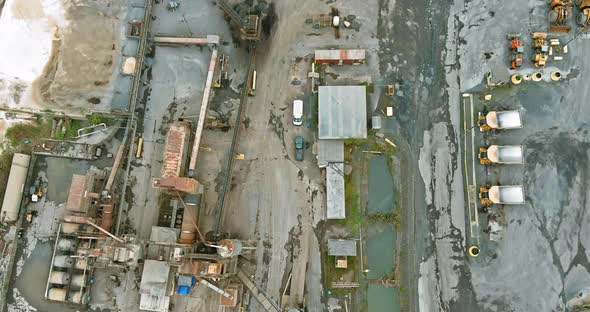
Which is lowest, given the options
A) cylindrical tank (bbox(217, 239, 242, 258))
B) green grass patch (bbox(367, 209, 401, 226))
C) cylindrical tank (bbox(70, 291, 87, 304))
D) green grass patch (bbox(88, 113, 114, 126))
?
cylindrical tank (bbox(70, 291, 87, 304))

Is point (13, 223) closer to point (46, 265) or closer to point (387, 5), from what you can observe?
point (46, 265)

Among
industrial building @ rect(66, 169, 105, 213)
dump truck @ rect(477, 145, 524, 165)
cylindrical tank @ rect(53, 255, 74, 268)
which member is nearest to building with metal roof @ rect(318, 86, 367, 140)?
dump truck @ rect(477, 145, 524, 165)

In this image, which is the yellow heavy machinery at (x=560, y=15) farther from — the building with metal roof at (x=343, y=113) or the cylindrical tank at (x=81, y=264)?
the cylindrical tank at (x=81, y=264)

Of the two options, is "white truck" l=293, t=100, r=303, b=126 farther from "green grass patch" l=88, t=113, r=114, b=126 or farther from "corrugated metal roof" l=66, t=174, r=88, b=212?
"corrugated metal roof" l=66, t=174, r=88, b=212

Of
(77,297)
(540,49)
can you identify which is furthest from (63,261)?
(540,49)

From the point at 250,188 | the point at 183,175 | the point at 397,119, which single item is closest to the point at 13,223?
the point at 183,175
